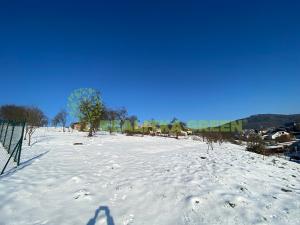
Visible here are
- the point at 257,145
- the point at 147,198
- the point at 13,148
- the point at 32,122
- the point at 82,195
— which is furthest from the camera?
the point at 32,122

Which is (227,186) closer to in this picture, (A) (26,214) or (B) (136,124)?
(A) (26,214)

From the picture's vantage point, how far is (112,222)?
5.16 meters

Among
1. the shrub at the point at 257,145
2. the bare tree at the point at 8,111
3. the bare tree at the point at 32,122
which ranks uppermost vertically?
the bare tree at the point at 8,111

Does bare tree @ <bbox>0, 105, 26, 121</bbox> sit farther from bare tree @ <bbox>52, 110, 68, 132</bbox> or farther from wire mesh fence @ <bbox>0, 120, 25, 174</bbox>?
wire mesh fence @ <bbox>0, 120, 25, 174</bbox>

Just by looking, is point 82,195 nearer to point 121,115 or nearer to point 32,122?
point 32,122

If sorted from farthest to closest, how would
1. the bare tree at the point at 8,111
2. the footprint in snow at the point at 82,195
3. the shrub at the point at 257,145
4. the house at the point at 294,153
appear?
the bare tree at the point at 8,111 < the house at the point at 294,153 < the shrub at the point at 257,145 < the footprint in snow at the point at 82,195

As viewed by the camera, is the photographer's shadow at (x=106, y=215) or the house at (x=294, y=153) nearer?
the photographer's shadow at (x=106, y=215)

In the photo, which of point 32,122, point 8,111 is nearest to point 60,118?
point 8,111

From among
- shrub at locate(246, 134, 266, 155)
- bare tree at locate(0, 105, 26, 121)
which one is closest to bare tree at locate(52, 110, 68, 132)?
bare tree at locate(0, 105, 26, 121)

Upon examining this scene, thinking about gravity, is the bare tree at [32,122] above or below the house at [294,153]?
above

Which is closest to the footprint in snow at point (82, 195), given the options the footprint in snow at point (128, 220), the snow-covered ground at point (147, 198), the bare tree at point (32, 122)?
the snow-covered ground at point (147, 198)

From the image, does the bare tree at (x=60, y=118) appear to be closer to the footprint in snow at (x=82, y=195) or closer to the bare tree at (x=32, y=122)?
the bare tree at (x=32, y=122)

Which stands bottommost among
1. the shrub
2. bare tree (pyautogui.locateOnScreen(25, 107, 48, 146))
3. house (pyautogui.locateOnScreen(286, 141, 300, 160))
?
house (pyautogui.locateOnScreen(286, 141, 300, 160))

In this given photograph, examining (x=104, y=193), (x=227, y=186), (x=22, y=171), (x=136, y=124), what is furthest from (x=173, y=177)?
(x=136, y=124)
